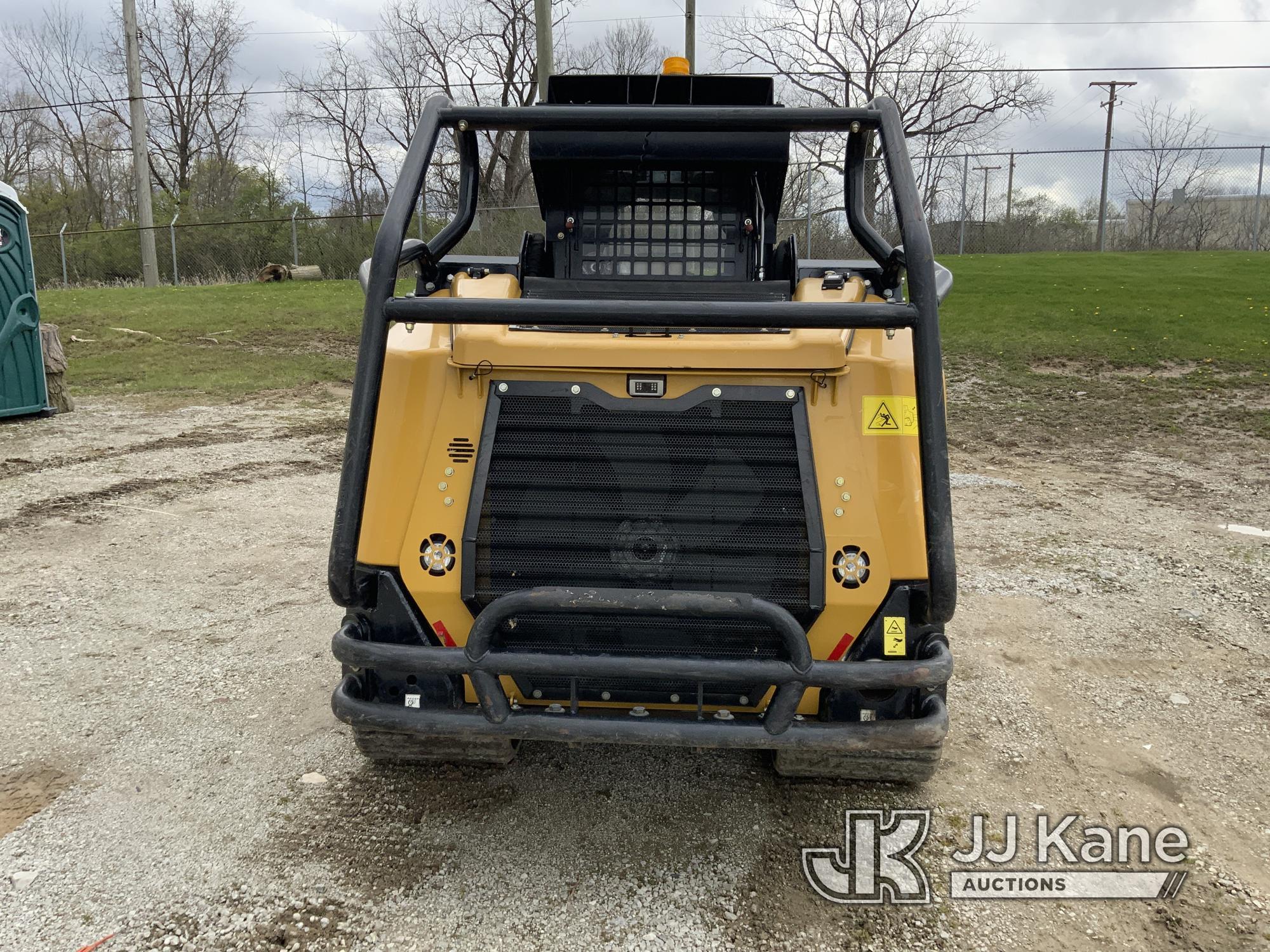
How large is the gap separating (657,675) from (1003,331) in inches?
505

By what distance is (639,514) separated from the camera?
254 cm

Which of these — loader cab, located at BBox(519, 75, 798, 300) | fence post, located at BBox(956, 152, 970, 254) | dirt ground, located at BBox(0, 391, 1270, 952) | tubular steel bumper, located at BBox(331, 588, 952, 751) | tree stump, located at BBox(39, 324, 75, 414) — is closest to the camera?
tubular steel bumper, located at BBox(331, 588, 952, 751)

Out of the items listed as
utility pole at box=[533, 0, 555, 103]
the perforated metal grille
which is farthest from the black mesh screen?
utility pole at box=[533, 0, 555, 103]

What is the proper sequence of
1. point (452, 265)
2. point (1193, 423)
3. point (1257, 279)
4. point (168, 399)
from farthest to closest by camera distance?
point (1257, 279) < point (168, 399) < point (1193, 423) < point (452, 265)

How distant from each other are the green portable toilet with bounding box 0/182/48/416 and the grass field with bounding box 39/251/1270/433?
2.07 m

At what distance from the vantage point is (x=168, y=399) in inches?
428

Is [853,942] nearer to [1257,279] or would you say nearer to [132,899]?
[132,899]

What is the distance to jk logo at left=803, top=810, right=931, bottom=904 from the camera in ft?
8.41

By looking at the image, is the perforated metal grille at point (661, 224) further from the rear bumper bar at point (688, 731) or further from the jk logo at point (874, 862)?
the jk logo at point (874, 862)

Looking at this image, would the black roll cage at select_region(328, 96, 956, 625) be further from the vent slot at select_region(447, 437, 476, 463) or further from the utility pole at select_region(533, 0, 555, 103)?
the utility pole at select_region(533, 0, 555, 103)

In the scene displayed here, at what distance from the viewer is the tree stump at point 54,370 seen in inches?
377

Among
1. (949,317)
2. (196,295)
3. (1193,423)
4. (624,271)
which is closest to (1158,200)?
(949,317)

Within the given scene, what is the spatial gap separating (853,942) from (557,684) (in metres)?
0.98

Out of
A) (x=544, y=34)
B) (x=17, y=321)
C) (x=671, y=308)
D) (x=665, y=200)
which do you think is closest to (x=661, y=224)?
(x=665, y=200)
